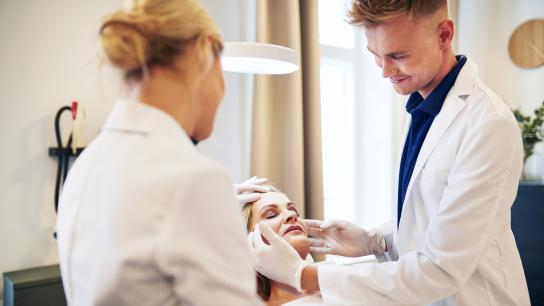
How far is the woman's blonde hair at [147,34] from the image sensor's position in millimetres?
553

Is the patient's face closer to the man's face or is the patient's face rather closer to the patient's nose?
the patient's nose

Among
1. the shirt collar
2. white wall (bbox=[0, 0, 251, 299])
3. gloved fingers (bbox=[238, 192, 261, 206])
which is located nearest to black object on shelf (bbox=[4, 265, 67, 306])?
white wall (bbox=[0, 0, 251, 299])

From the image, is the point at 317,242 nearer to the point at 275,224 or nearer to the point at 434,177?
the point at 275,224

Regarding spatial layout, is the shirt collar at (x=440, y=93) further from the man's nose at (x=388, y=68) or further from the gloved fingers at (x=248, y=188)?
the gloved fingers at (x=248, y=188)

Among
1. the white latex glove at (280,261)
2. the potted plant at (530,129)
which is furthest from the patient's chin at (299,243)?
the potted plant at (530,129)

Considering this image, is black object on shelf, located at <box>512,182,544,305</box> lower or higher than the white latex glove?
lower

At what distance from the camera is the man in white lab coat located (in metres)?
0.99

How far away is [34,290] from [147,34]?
1.21 metres

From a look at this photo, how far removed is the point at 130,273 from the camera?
1.59 ft

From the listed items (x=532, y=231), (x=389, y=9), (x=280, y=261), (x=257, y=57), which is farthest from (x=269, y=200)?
(x=532, y=231)

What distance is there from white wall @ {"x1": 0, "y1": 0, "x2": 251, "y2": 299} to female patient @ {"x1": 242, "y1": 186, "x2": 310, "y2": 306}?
72 centimetres

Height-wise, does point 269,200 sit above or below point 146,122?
below

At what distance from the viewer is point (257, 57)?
50.3 inches

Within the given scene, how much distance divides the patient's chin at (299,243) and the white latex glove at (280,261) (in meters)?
0.22
